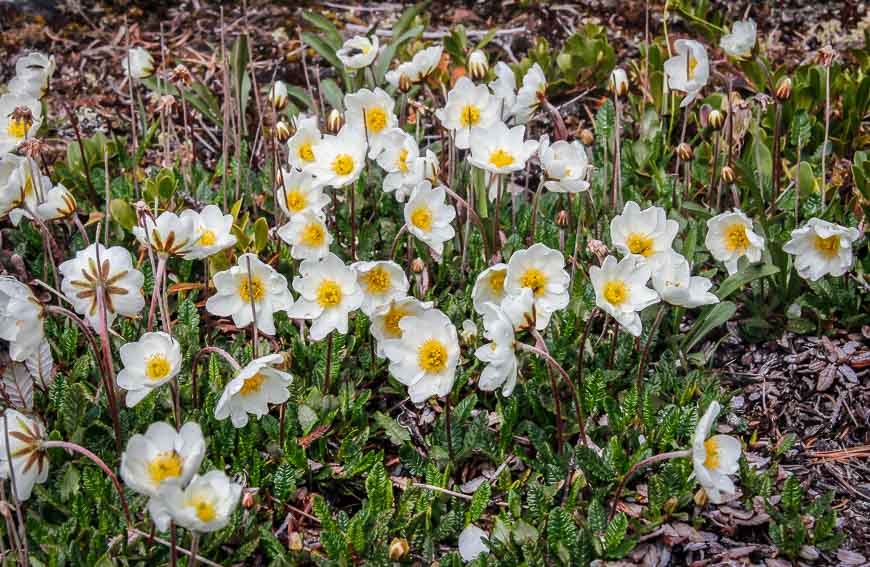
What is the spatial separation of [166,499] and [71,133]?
2736 millimetres

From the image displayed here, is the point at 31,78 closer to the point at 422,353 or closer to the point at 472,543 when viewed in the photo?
the point at 422,353

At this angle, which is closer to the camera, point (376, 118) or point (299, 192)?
point (299, 192)

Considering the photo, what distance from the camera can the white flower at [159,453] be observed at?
2006mm

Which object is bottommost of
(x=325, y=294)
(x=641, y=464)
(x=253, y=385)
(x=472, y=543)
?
(x=472, y=543)

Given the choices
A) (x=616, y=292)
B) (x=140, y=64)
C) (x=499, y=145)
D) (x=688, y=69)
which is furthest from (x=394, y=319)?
(x=140, y=64)

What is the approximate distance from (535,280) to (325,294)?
2.02ft

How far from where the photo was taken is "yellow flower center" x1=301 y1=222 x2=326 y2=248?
2834mm

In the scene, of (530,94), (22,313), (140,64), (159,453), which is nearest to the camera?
(159,453)

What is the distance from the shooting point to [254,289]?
2.72 meters

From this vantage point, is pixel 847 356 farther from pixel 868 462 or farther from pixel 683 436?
pixel 683 436

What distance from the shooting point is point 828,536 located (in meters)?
2.36

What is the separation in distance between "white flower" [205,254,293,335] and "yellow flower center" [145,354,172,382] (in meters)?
0.28

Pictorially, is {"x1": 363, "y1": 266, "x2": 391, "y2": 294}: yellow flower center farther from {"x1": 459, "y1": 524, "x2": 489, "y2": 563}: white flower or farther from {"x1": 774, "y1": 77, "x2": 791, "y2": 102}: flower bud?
{"x1": 774, "y1": 77, "x2": 791, "y2": 102}: flower bud

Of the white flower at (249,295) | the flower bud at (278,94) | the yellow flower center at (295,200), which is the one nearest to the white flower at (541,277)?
the white flower at (249,295)
